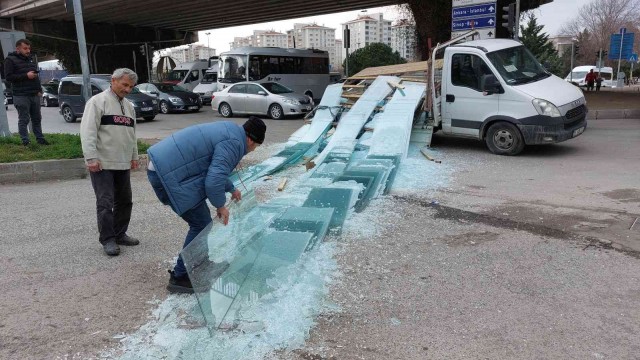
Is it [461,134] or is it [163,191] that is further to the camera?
[461,134]

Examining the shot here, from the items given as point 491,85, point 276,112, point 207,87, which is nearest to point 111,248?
point 491,85

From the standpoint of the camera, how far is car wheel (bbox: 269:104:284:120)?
18.7 m

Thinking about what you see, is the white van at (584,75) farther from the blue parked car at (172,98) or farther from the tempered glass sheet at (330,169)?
the tempered glass sheet at (330,169)

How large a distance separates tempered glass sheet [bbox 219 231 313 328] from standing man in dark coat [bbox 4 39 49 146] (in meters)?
6.00

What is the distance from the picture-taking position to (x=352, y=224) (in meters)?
5.41

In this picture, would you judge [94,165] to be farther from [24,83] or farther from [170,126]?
[170,126]

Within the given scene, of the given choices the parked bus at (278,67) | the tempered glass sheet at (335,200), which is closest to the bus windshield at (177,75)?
the parked bus at (278,67)

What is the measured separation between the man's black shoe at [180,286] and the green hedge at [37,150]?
5673mm

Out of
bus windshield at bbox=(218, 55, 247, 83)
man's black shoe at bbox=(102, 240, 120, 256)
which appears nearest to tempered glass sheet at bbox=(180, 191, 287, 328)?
man's black shoe at bbox=(102, 240, 120, 256)

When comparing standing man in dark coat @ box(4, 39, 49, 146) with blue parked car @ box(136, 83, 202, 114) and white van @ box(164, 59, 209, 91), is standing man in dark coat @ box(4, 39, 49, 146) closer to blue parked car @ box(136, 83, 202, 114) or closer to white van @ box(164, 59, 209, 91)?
blue parked car @ box(136, 83, 202, 114)

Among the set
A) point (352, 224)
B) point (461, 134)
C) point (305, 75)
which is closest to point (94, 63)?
point (305, 75)

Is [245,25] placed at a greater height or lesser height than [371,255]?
greater

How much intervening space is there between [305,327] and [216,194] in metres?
1.10

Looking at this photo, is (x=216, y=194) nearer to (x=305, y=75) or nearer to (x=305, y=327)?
(x=305, y=327)
